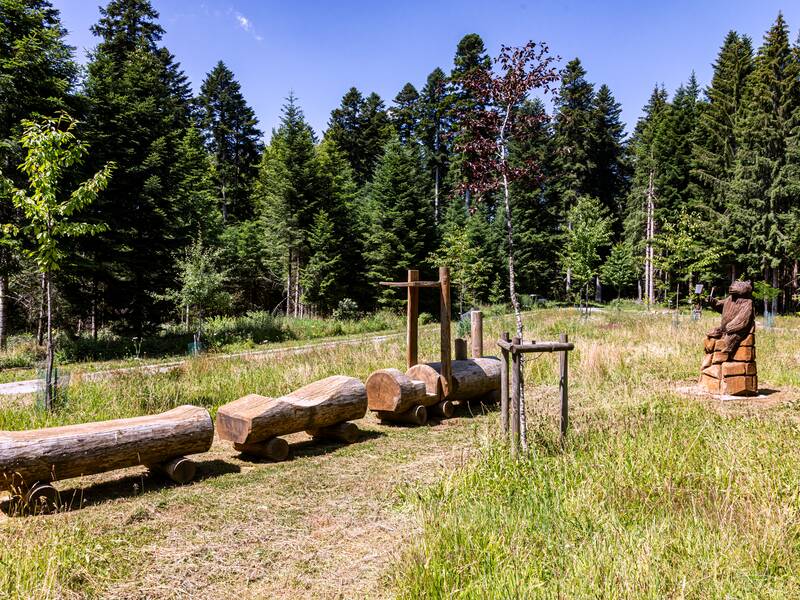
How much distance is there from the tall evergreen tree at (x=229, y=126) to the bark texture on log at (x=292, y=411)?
3745cm

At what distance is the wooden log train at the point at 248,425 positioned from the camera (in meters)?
4.66

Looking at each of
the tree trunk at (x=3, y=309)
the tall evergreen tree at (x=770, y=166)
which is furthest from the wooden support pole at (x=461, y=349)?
the tall evergreen tree at (x=770, y=166)

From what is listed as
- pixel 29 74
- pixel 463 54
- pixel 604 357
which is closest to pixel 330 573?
pixel 604 357

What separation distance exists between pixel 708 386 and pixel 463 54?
37461 mm

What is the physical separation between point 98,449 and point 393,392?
13.3 ft

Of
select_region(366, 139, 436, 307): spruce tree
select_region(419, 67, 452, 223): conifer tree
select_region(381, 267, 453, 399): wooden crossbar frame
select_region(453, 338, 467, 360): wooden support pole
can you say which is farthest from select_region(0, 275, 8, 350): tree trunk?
select_region(419, 67, 452, 223): conifer tree

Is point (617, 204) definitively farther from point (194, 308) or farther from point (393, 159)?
point (194, 308)

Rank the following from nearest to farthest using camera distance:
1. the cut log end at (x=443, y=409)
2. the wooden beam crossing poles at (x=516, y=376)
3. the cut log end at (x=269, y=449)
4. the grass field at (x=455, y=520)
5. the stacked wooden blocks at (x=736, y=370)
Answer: the grass field at (x=455, y=520) < the wooden beam crossing poles at (x=516, y=376) < the cut log end at (x=269, y=449) < the cut log end at (x=443, y=409) < the stacked wooden blocks at (x=736, y=370)

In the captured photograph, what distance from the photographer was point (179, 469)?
216 inches

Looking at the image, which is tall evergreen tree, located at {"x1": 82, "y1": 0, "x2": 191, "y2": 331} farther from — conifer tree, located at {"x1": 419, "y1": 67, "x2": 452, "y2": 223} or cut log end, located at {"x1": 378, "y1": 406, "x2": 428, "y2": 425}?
conifer tree, located at {"x1": 419, "y1": 67, "x2": 452, "y2": 223}

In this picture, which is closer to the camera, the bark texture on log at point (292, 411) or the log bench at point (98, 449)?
the log bench at point (98, 449)

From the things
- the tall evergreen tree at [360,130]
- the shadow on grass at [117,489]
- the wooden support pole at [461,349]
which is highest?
the tall evergreen tree at [360,130]

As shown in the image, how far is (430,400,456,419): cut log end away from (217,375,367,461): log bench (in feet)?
5.46

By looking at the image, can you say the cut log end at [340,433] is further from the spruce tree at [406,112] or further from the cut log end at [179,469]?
the spruce tree at [406,112]
